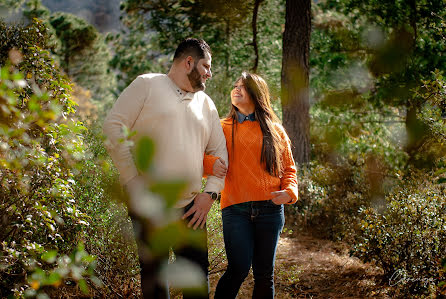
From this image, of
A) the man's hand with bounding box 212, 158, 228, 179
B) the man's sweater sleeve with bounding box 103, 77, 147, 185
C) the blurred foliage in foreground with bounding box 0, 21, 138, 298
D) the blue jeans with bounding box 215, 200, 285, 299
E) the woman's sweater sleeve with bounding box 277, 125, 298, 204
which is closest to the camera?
the blurred foliage in foreground with bounding box 0, 21, 138, 298

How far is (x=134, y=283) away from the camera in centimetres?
318

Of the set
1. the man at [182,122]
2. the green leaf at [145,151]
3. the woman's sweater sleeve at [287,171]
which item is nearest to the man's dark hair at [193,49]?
the man at [182,122]

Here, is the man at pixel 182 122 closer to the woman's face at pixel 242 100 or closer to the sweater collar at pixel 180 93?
the sweater collar at pixel 180 93

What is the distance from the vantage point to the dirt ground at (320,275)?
3.76 metres

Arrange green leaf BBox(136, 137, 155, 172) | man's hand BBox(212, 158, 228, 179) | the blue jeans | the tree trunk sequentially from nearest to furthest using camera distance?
green leaf BBox(136, 137, 155, 172)
man's hand BBox(212, 158, 228, 179)
the blue jeans
the tree trunk

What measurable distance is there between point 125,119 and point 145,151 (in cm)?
158

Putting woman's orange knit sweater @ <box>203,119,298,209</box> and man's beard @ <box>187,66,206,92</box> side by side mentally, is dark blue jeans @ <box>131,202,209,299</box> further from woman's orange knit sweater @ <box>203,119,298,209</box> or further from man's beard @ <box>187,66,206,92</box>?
man's beard @ <box>187,66,206,92</box>

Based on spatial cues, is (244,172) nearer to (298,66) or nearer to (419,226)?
(419,226)

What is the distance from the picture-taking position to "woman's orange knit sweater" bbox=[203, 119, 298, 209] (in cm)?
250

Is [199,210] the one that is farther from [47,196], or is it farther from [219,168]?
[47,196]

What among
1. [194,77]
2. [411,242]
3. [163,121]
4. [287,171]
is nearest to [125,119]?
[163,121]

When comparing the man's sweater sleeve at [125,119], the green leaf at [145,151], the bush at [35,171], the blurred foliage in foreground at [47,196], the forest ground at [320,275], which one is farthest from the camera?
the forest ground at [320,275]

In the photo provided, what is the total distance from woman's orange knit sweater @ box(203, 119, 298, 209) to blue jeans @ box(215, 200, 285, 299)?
0.06 m

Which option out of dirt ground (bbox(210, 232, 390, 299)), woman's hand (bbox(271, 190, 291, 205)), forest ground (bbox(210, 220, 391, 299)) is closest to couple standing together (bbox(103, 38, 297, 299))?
woman's hand (bbox(271, 190, 291, 205))
